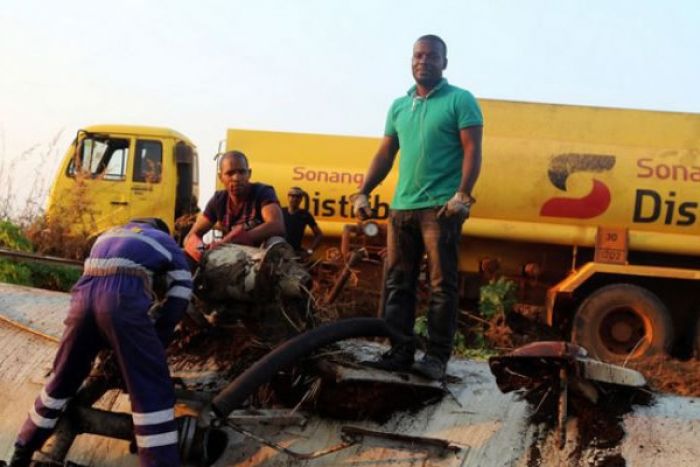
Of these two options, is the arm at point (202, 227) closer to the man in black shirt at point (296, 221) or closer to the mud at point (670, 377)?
the mud at point (670, 377)

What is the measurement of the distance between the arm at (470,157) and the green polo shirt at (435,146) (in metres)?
0.03

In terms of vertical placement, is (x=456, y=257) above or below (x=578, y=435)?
above

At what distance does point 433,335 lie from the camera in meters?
3.67

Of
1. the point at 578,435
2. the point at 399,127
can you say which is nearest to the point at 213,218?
the point at 399,127

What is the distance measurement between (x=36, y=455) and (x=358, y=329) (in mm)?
1479

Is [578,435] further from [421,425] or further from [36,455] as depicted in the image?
[36,455]

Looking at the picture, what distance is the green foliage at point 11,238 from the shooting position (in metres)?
7.79

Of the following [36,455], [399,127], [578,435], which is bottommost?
[36,455]

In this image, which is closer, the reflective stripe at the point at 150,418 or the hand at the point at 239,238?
the reflective stripe at the point at 150,418

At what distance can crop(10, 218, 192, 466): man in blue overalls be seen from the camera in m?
3.07

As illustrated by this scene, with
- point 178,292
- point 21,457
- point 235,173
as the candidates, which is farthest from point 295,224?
point 21,457

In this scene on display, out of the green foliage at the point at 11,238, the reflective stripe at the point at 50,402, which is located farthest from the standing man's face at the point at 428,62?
the green foliage at the point at 11,238

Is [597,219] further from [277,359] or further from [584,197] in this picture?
[277,359]

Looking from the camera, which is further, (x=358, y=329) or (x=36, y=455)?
(x=358, y=329)
